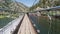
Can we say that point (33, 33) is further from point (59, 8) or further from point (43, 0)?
point (43, 0)

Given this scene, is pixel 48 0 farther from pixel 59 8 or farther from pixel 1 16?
pixel 59 8

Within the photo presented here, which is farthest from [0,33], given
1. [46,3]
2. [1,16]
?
[1,16]

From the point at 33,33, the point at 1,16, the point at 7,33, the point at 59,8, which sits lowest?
the point at 1,16

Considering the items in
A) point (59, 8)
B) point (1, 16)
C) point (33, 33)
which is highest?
point (59, 8)

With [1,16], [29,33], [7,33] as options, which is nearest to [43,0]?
[1,16]

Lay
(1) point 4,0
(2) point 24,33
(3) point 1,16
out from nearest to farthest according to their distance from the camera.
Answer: (2) point 24,33 → (3) point 1,16 → (1) point 4,0

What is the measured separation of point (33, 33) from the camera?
5.79 m

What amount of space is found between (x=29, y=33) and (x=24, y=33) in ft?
0.96

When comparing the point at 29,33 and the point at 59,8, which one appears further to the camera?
the point at 29,33

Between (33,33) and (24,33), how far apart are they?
35 centimetres

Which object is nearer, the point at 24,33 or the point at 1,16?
the point at 24,33

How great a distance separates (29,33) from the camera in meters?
5.81

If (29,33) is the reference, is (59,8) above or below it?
above

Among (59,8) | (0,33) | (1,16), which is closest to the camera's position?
(0,33)
